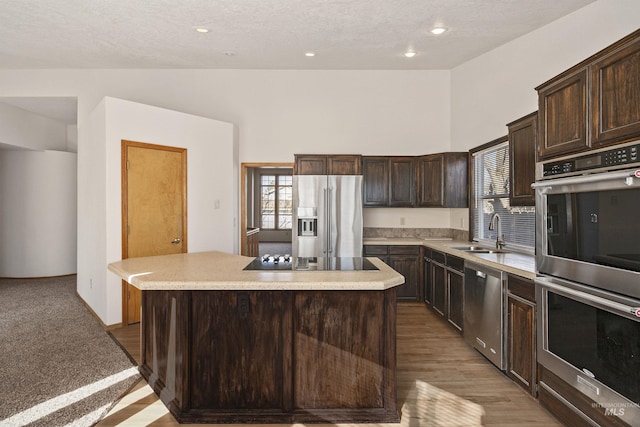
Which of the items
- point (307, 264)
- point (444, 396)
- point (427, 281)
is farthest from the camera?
point (427, 281)

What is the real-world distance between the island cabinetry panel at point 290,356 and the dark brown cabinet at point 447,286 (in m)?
1.75

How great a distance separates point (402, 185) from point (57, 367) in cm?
448

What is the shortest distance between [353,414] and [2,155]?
774 cm

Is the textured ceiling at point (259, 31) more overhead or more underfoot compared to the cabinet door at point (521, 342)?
more overhead

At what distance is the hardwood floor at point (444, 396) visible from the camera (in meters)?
2.30

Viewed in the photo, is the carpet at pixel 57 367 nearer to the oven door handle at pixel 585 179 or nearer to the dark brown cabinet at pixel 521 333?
the dark brown cabinet at pixel 521 333

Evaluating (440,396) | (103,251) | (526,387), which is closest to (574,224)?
(526,387)

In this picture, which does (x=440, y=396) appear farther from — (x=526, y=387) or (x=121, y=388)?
(x=121, y=388)

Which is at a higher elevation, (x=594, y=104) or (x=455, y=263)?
(x=594, y=104)

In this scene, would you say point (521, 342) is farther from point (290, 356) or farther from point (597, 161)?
point (290, 356)

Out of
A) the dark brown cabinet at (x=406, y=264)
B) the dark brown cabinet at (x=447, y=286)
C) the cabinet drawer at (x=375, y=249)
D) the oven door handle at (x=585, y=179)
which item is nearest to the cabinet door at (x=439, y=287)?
the dark brown cabinet at (x=447, y=286)

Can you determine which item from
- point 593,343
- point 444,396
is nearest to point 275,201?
Result: point 444,396

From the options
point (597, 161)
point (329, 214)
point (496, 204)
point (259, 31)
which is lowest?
point (329, 214)

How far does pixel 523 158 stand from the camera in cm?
317
